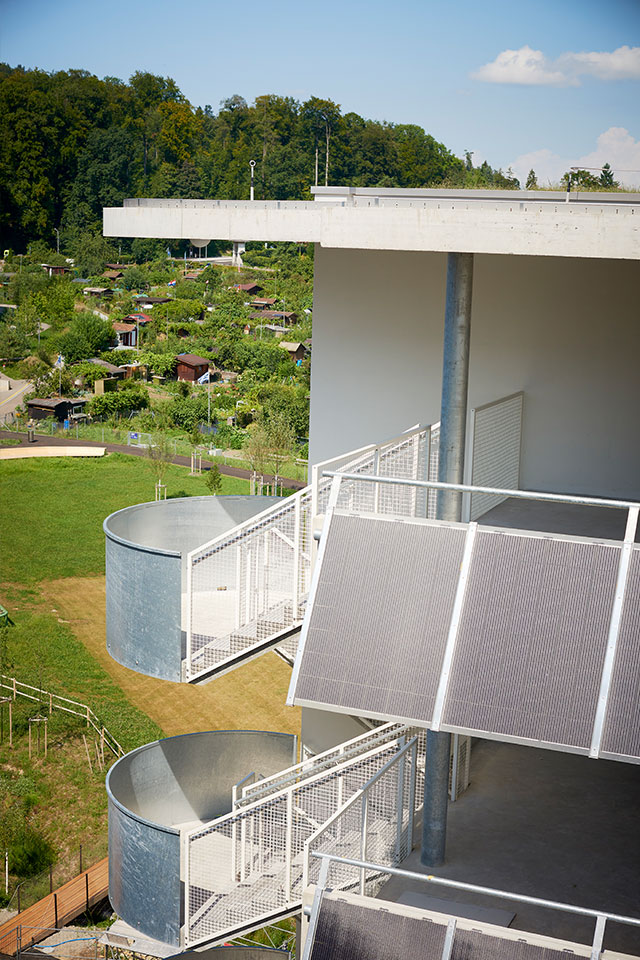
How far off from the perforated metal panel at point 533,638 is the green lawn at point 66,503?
36.7 meters

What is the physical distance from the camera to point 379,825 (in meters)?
10.6

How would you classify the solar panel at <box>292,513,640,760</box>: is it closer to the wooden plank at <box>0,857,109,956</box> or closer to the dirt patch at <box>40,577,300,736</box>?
the wooden plank at <box>0,857,109,956</box>

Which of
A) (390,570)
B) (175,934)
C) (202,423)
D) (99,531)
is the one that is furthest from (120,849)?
(202,423)

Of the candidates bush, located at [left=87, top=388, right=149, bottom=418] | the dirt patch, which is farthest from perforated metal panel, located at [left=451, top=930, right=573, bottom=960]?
bush, located at [left=87, top=388, right=149, bottom=418]

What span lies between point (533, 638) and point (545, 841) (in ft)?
13.5

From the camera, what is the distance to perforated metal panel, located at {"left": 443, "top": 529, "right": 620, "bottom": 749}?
295 inches

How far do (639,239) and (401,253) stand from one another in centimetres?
483

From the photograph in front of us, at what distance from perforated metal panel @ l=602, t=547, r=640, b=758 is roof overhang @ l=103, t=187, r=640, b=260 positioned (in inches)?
106

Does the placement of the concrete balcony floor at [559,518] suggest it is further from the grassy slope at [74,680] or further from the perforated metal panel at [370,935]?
the grassy slope at [74,680]

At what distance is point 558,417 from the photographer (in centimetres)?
1283

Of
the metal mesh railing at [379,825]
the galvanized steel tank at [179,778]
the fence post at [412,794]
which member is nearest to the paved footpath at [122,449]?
the galvanized steel tank at [179,778]

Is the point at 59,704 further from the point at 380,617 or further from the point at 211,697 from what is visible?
the point at 380,617

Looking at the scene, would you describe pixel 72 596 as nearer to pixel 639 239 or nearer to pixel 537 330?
pixel 537 330

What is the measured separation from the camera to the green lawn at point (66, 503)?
4497cm
